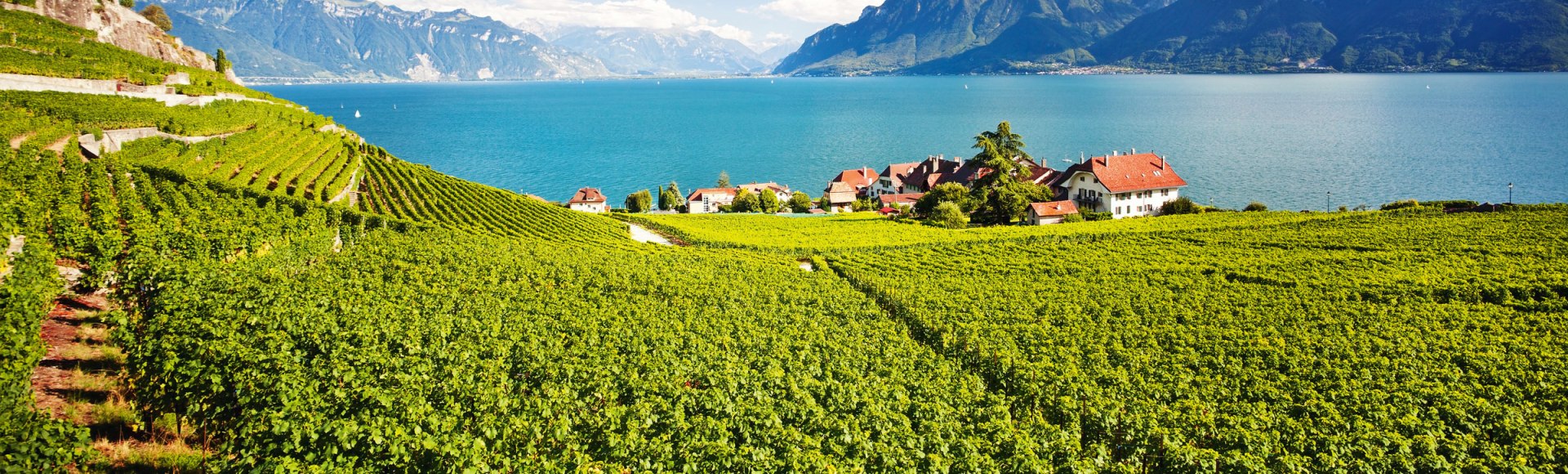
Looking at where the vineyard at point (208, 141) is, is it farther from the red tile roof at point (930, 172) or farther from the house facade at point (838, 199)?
the red tile roof at point (930, 172)

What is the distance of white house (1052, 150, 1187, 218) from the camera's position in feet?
243

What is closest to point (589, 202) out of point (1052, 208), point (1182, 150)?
point (1052, 208)

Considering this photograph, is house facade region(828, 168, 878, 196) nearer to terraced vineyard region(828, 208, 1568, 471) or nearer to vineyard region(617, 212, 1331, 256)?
vineyard region(617, 212, 1331, 256)

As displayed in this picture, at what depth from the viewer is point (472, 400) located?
1595 cm

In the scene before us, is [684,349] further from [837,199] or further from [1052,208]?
[837,199]

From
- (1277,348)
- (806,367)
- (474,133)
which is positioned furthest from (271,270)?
(474,133)

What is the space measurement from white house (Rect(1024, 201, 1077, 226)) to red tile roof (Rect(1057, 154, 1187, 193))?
17.8ft

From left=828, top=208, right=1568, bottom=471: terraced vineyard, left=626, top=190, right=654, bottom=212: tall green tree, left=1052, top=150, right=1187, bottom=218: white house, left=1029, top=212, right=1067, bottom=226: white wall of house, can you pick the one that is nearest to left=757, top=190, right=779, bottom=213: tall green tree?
left=626, top=190, right=654, bottom=212: tall green tree

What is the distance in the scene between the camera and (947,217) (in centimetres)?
6712

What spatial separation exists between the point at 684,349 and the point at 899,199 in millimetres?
74371

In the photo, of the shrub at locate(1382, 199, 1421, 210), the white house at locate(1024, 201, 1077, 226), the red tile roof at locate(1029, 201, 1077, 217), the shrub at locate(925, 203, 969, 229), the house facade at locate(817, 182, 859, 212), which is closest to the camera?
the shrub at locate(1382, 199, 1421, 210)

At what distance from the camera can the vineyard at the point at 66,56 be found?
46.6 metres

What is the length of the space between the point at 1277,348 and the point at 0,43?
71.2 m

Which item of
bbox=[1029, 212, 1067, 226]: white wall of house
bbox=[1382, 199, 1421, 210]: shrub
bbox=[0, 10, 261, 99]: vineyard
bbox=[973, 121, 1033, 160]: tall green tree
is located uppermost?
bbox=[0, 10, 261, 99]: vineyard
